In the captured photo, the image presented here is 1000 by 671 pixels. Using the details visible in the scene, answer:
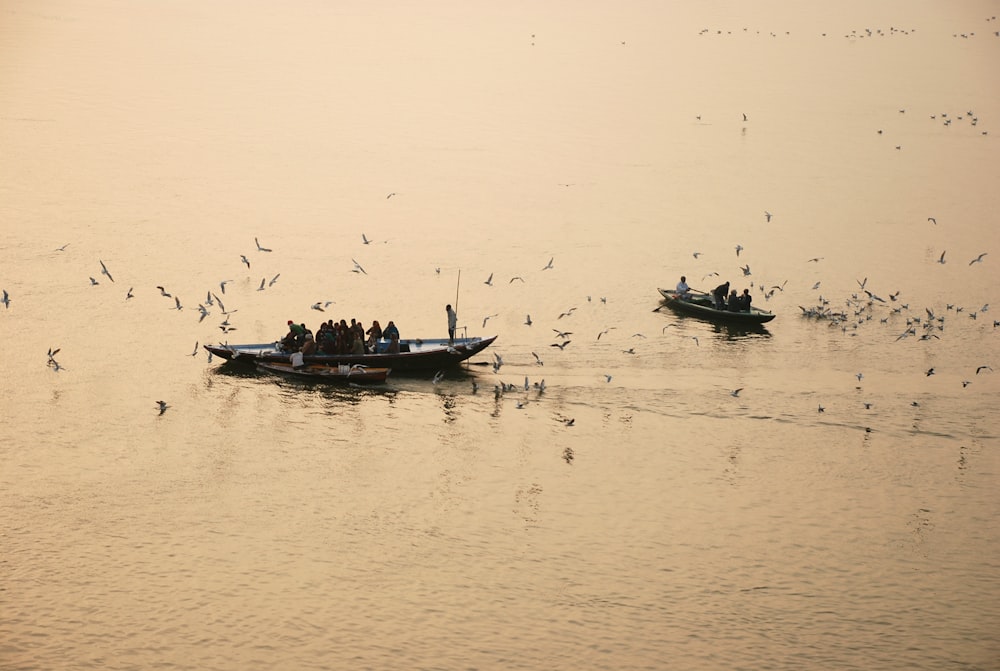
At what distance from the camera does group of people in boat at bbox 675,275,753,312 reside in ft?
125

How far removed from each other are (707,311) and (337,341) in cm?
1277

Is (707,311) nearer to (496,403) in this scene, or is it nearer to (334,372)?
(496,403)

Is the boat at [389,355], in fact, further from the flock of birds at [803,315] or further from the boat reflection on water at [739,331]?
the boat reflection on water at [739,331]

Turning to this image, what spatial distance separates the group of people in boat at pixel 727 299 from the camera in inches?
1496

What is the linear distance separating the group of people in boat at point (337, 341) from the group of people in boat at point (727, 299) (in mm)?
11805

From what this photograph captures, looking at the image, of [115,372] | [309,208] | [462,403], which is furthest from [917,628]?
[309,208]

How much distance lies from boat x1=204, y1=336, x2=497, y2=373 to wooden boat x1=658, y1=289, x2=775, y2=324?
29.6ft

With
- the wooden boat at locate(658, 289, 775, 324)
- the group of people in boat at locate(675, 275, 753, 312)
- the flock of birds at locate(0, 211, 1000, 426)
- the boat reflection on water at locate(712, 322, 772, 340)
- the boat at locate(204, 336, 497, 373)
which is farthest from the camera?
the group of people in boat at locate(675, 275, 753, 312)

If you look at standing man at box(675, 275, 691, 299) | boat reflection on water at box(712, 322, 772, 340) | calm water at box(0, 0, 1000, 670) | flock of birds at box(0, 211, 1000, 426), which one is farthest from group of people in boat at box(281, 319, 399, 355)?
standing man at box(675, 275, 691, 299)

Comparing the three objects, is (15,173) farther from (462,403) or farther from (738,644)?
(738,644)

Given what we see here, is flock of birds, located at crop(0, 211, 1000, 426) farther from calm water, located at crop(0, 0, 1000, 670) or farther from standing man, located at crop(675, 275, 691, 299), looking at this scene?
standing man, located at crop(675, 275, 691, 299)

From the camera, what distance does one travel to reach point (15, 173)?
55844 millimetres

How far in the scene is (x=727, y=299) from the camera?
1561 inches

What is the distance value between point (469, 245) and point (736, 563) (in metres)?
25.8
